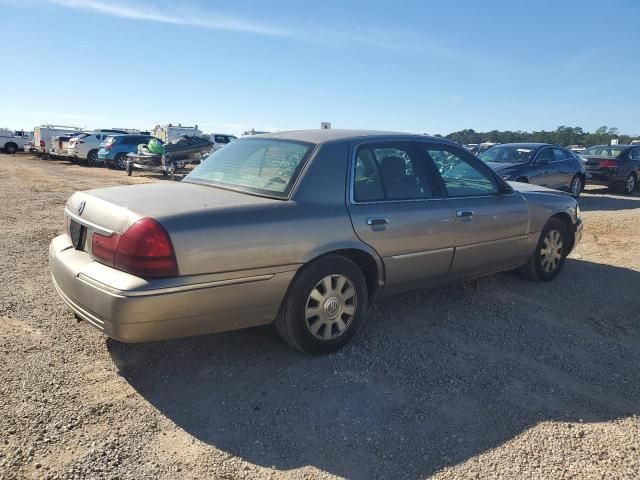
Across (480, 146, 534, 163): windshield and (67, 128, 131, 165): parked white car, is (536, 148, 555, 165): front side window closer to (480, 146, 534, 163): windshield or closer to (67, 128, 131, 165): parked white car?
(480, 146, 534, 163): windshield

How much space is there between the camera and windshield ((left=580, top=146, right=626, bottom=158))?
15.5 meters

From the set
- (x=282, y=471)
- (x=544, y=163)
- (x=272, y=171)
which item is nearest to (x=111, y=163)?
(x=544, y=163)

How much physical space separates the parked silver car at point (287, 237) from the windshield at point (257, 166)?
12 mm

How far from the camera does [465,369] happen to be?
3580 mm

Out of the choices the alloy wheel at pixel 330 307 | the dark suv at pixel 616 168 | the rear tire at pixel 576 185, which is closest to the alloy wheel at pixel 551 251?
the alloy wheel at pixel 330 307

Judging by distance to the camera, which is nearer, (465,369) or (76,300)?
(76,300)

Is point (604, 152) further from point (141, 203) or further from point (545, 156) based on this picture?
point (141, 203)

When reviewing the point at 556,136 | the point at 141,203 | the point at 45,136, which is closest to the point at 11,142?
the point at 45,136

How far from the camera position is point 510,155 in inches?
467

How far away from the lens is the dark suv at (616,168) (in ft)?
49.3

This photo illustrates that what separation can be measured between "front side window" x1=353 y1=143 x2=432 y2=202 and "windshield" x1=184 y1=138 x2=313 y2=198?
1.43 ft

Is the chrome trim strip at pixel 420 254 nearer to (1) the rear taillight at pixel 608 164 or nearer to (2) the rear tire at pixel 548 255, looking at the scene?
(2) the rear tire at pixel 548 255

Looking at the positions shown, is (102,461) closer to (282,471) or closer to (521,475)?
(282,471)

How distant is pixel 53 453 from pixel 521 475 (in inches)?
89.3
